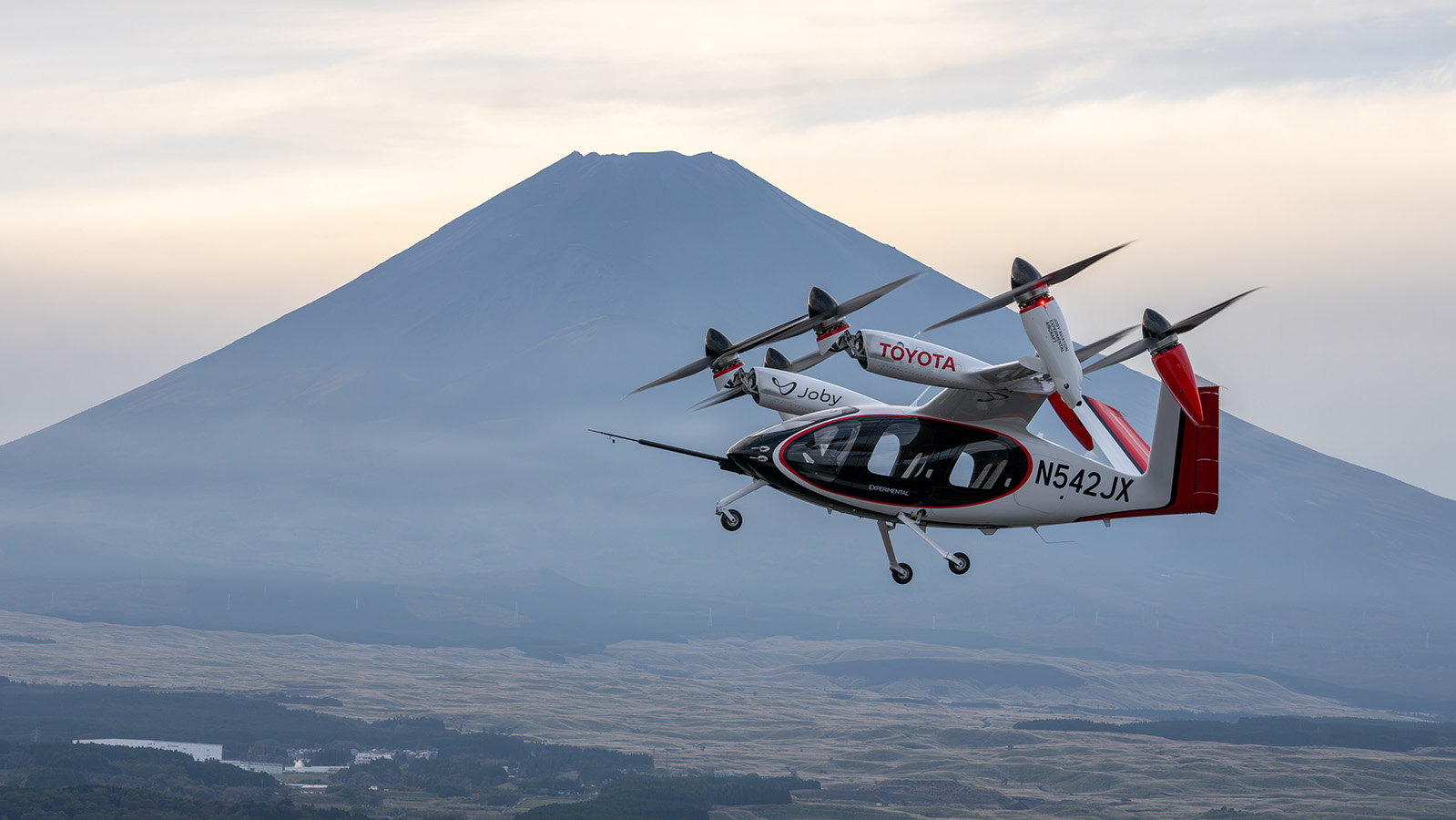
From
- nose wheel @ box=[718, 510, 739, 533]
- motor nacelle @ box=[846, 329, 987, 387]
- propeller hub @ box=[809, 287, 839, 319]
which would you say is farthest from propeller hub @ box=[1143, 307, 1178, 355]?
nose wheel @ box=[718, 510, 739, 533]

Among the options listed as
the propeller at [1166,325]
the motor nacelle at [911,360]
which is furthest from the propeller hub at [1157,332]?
the motor nacelle at [911,360]

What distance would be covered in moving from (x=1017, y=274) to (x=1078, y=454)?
10708mm

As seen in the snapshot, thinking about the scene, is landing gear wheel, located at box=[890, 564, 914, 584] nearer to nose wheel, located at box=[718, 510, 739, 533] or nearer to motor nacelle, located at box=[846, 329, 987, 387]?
nose wheel, located at box=[718, 510, 739, 533]

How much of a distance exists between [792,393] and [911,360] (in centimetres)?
1042

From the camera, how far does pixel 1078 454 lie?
5150 cm

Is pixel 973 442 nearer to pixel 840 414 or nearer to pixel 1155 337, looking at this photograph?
pixel 840 414

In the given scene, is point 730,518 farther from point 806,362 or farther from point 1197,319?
point 1197,319

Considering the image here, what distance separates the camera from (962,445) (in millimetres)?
50031

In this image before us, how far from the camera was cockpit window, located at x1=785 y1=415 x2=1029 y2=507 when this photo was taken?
4919cm

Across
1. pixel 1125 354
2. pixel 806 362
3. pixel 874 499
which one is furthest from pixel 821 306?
pixel 1125 354

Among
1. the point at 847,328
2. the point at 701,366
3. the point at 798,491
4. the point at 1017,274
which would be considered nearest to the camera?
the point at 1017,274

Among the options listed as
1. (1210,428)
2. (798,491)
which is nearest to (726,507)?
(798,491)

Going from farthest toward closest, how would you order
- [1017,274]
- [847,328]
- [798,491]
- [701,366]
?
[701,366] → [798,491] → [847,328] → [1017,274]

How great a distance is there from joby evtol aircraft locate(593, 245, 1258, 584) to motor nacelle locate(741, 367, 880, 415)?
77 mm
